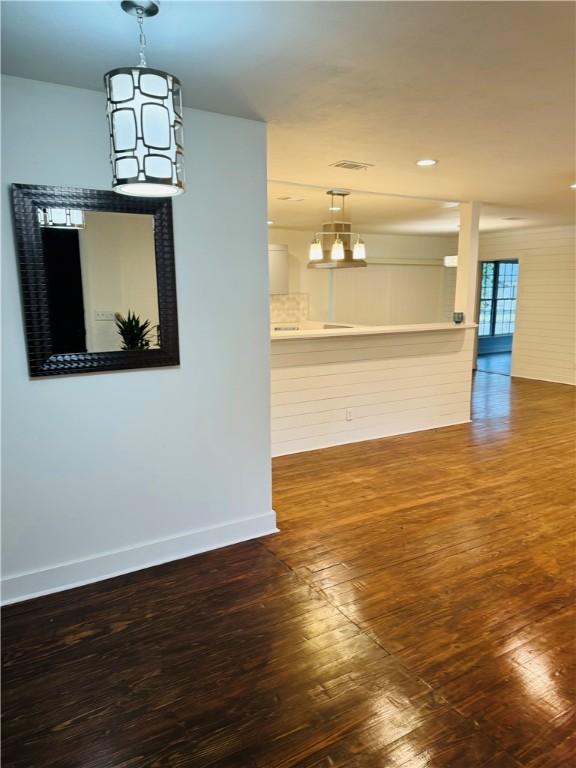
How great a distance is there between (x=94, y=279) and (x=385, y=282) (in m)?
6.68

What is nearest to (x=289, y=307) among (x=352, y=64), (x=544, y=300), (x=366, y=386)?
(x=366, y=386)

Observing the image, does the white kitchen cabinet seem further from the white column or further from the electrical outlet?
the electrical outlet

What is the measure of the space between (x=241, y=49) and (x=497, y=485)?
11.0 feet

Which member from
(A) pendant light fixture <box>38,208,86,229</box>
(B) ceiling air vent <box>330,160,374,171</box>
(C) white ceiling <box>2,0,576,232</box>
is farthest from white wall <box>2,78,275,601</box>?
(B) ceiling air vent <box>330,160,374,171</box>

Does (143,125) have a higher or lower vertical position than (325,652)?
higher

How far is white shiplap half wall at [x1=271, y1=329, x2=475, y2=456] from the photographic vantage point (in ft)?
14.6

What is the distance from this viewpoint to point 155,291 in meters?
2.52

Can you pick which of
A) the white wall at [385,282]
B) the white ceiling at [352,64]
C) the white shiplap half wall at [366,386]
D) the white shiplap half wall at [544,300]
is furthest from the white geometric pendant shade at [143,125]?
the white shiplap half wall at [544,300]

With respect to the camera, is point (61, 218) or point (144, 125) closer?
point (144, 125)

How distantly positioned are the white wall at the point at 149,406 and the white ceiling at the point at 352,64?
26cm

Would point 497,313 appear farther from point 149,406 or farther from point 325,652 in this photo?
point 325,652

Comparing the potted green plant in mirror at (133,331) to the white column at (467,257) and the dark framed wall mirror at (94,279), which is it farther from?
the white column at (467,257)

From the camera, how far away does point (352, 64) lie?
2.02 metres

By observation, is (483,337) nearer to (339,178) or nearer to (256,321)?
(339,178)
